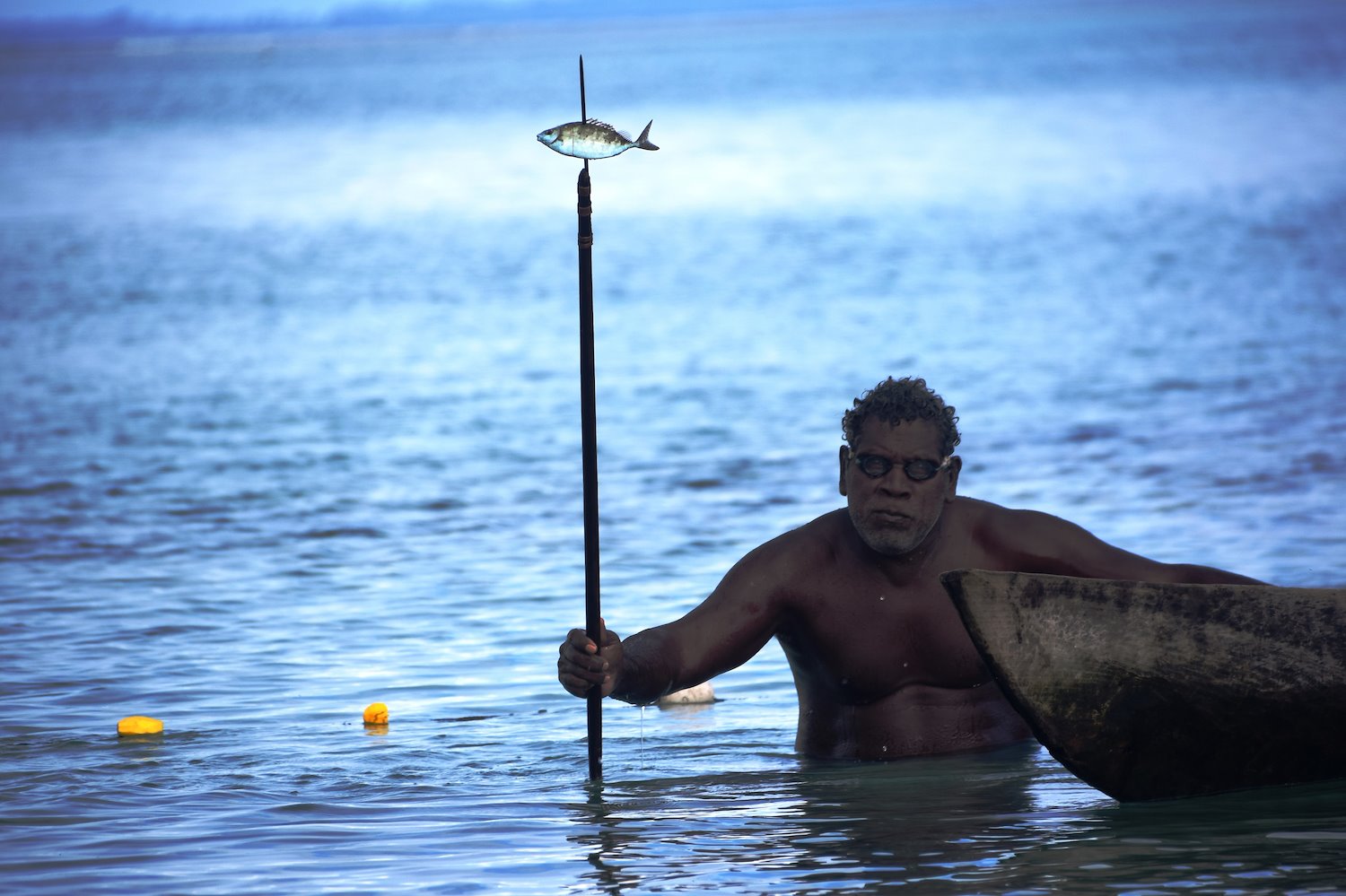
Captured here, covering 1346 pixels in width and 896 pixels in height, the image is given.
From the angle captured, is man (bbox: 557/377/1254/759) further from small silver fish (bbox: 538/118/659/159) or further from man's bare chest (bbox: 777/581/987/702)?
small silver fish (bbox: 538/118/659/159)

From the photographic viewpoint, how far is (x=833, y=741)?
6.18 meters

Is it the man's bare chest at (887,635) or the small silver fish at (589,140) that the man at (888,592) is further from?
the small silver fish at (589,140)

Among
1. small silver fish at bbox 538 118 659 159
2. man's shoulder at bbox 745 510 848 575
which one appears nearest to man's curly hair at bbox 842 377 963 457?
man's shoulder at bbox 745 510 848 575

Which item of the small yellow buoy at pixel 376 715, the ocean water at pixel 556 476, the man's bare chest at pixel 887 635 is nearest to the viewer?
the ocean water at pixel 556 476

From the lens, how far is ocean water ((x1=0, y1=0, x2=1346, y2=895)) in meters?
5.53

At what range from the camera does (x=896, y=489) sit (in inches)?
224

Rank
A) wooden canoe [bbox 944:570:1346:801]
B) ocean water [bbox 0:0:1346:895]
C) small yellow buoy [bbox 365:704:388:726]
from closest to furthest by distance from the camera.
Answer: wooden canoe [bbox 944:570:1346:801] → ocean water [bbox 0:0:1346:895] → small yellow buoy [bbox 365:704:388:726]

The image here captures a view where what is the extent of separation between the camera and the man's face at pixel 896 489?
5680 millimetres

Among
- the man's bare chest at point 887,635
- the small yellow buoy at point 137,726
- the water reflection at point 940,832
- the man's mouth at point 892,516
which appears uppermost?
the man's mouth at point 892,516

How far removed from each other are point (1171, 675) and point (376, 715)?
2871 mm

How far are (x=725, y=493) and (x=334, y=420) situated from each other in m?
4.40

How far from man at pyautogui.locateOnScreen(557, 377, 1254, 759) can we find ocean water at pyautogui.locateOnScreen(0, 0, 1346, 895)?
15 centimetres

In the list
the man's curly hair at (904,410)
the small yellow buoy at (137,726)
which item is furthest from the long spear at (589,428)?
the small yellow buoy at (137,726)

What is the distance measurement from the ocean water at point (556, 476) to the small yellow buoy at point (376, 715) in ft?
0.18
